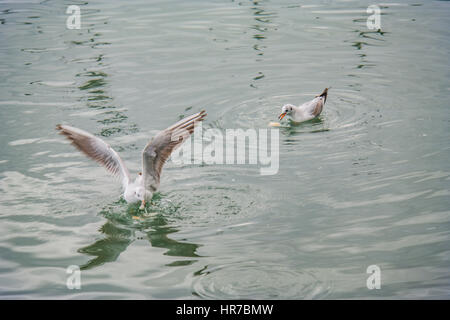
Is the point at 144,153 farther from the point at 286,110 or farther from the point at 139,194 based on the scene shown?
the point at 286,110

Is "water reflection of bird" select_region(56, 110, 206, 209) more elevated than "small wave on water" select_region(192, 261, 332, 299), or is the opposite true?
"water reflection of bird" select_region(56, 110, 206, 209)

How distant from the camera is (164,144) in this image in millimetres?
8258

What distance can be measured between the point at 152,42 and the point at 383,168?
26.1 feet

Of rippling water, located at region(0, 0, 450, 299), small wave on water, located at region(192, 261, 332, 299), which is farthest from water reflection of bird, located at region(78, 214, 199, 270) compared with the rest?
small wave on water, located at region(192, 261, 332, 299)

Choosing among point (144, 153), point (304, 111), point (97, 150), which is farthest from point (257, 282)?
point (304, 111)

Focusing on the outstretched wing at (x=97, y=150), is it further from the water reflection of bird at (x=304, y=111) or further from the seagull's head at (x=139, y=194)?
the water reflection of bird at (x=304, y=111)

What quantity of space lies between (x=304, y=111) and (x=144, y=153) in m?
3.89

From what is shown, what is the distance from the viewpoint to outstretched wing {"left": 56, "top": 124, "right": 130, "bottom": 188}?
339 inches

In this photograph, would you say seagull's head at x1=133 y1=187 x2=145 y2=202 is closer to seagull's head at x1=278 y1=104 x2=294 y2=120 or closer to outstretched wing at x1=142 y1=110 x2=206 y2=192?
outstretched wing at x1=142 y1=110 x2=206 y2=192

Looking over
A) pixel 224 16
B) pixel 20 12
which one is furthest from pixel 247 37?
pixel 20 12

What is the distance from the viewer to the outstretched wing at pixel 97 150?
8.60 metres

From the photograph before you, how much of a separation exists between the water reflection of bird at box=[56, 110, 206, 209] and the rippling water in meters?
0.30

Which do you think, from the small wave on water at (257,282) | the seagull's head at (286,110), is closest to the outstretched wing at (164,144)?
the small wave on water at (257,282)

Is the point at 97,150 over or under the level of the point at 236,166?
over
